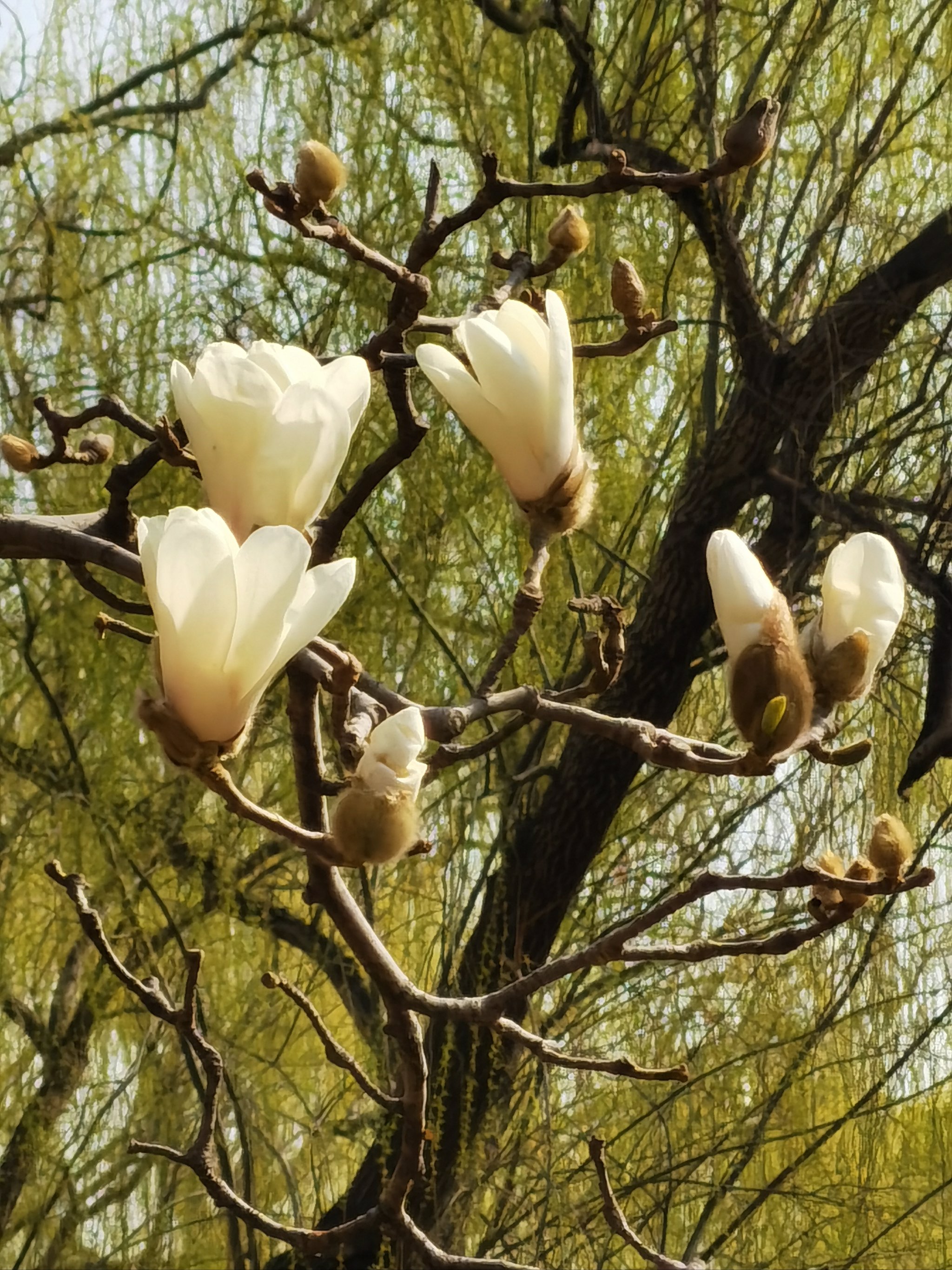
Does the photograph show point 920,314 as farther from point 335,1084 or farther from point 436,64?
point 335,1084

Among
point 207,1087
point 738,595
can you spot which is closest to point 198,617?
point 738,595

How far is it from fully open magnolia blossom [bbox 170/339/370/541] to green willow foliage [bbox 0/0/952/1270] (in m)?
0.63

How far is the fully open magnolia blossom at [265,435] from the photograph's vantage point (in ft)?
0.90

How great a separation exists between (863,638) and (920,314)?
662 mm

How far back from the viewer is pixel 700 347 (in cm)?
96

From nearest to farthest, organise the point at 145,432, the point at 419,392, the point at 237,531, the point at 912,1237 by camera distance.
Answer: the point at 237,531, the point at 145,432, the point at 912,1237, the point at 419,392

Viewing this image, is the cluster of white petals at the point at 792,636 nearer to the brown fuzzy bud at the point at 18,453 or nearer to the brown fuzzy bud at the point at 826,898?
the brown fuzzy bud at the point at 826,898

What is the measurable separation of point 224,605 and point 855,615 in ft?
0.58

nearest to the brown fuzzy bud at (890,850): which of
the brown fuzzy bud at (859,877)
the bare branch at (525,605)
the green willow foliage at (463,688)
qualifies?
the brown fuzzy bud at (859,877)

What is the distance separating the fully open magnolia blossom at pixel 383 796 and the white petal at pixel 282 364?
0.30 ft

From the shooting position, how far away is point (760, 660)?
284 mm

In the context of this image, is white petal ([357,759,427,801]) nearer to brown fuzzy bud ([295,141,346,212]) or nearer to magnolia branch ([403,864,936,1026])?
magnolia branch ([403,864,936,1026])

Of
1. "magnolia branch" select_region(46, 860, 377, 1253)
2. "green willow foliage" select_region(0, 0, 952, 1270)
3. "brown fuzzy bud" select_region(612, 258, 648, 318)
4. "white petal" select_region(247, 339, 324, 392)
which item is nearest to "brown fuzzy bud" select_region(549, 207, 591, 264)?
"brown fuzzy bud" select_region(612, 258, 648, 318)

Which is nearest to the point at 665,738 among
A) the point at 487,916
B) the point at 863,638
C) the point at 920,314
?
the point at 863,638
